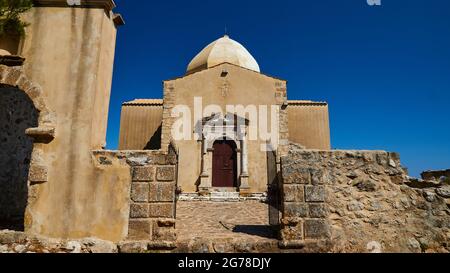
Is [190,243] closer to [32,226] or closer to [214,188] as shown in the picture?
[32,226]

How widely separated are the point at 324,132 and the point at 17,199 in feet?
45.3

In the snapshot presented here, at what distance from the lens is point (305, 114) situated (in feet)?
55.7

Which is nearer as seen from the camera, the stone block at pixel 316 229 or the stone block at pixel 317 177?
the stone block at pixel 316 229

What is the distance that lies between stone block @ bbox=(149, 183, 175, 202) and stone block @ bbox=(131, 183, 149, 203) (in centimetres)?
6

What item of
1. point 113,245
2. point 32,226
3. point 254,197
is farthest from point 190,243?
point 254,197

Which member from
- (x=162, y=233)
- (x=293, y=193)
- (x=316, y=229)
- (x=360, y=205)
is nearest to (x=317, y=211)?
(x=316, y=229)

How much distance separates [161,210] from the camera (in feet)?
13.5

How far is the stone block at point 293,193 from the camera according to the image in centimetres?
422

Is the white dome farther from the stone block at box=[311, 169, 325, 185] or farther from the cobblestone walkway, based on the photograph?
the stone block at box=[311, 169, 325, 185]

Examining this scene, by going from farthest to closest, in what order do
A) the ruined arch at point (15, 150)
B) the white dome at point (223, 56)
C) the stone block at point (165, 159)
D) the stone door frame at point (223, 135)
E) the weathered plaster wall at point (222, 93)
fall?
the white dome at point (223, 56), the weathered plaster wall at point (222, 93), the stone door frame at point (223, 135), the ruined arch at point (15, 150), the stone block at point (165, 159)

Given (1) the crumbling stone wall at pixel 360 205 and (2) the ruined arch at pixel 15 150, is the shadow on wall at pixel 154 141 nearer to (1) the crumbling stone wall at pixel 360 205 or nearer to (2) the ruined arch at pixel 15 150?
(2) the ruined arch at pixel 15 150

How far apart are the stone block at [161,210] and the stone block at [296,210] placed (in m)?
1.50

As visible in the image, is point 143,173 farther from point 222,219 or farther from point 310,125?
point 310,125

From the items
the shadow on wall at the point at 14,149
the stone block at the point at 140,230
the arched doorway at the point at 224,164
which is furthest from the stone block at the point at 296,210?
the arched doorway at the point at 224,164
